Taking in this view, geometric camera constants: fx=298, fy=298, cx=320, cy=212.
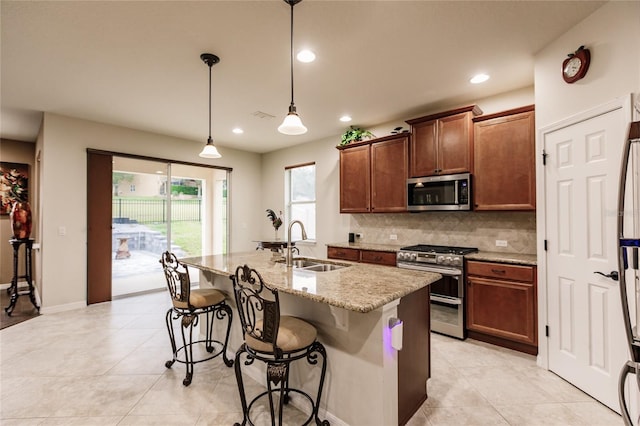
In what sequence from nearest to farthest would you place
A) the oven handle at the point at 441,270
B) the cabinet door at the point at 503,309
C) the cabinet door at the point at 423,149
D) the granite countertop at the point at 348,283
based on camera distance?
1. the granite countertop at the point at 348,283
2. the cabinet door at the point at 503,309
3. the oven handle at the point at 441,270
4. the cabinet door at the point at 423,149

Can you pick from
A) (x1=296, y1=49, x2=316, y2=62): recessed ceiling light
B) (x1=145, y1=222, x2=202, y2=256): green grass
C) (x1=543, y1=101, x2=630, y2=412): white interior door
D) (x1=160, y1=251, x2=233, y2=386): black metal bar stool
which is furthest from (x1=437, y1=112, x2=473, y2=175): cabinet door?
(x1=145, y1=222, x2=202, y2=256): green grass

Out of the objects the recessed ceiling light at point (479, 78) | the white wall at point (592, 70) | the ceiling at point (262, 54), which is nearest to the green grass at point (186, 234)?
the ceiling at point (262, 54)

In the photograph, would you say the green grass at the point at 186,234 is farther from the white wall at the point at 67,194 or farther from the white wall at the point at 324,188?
the white wall at the point at 324,188

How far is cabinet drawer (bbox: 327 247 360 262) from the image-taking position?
4.21m

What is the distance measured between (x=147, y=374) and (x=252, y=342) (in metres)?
1.48

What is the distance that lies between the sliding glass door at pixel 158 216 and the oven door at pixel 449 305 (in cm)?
435

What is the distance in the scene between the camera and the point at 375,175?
4305 mm

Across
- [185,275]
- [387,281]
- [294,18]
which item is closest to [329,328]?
[387,281]

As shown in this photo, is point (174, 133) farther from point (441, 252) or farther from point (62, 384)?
point (441, 252)

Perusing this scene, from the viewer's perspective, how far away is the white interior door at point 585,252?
79.8 inches

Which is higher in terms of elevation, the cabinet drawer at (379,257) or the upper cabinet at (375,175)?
the upper cabinet at (375,175)

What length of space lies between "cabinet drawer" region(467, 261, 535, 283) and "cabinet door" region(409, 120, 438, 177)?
48.0 inches

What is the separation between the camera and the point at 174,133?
5.12 meters

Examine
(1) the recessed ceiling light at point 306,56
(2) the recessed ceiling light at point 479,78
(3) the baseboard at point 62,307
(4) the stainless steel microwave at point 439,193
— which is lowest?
(3) the baseboard at point 62,307
